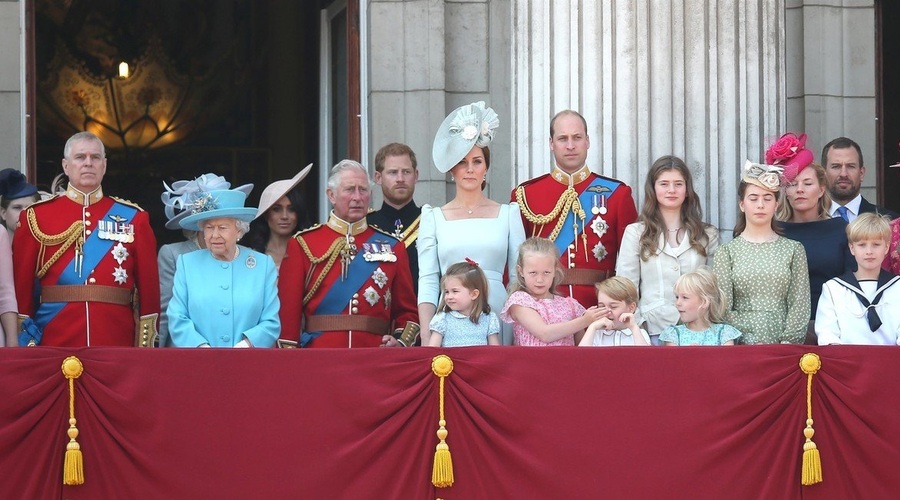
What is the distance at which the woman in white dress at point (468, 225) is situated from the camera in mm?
7410

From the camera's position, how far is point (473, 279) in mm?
7059

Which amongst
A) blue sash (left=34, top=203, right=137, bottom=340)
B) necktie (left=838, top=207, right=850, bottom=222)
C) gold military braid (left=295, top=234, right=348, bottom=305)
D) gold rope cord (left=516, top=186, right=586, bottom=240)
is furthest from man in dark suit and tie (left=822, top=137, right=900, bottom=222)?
blue sash (left=34, top=203, right=137, bottom=340)

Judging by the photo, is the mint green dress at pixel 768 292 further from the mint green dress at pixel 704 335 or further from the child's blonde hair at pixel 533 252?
the child's blonde hair at pixel 533 252

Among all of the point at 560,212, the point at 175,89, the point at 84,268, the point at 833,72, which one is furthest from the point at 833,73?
the point at 175,89

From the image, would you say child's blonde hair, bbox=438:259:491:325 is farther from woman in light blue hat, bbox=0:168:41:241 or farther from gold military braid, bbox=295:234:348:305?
woman in light blue hat, bbox=0:168:41:241

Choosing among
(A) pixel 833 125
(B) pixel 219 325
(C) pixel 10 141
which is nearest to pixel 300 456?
(B) pixel 219 325

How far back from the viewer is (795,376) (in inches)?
257

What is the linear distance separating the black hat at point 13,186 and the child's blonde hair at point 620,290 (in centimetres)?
301

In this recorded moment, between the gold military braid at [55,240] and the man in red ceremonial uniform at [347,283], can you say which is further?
the man in red ceremonial uniform at [347,283]

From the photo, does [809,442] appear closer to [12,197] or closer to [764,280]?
[764,280]

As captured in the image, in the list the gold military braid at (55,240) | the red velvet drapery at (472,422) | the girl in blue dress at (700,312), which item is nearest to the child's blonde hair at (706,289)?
the girl in blue dress at (700,312)

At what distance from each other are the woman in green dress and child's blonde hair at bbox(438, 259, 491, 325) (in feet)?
3.43

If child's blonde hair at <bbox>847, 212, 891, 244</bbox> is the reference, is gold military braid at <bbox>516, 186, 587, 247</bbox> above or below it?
above

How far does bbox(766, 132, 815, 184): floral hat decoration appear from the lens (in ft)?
25.2
